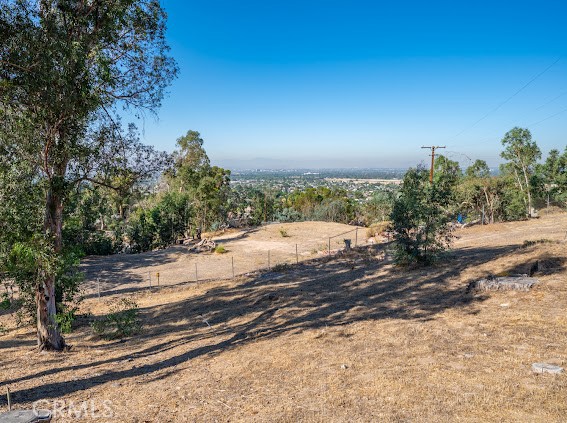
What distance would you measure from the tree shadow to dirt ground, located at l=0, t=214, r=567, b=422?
6cm

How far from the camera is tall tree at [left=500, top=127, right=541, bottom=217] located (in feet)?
125

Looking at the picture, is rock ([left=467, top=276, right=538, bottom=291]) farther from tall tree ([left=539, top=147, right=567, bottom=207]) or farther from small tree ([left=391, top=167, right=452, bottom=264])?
tall tree ([left=539, top=147, right=567, bottom=207])

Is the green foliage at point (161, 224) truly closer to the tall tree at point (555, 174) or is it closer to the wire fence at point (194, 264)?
the wire fence at point (194, 264)

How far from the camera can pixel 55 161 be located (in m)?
9.22

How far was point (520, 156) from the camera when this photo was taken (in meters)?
38.6

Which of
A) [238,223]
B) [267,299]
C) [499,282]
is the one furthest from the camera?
[238,223]

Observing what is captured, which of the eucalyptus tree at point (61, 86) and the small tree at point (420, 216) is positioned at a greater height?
the eucalyptus tree at point (61, 86)

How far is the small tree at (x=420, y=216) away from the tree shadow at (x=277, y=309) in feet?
2.66


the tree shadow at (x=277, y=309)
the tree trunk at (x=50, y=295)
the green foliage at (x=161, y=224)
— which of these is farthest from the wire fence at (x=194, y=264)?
the tree trunk at (x=50, y=295)

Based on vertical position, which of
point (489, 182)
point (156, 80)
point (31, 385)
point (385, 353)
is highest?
point (156, 80)

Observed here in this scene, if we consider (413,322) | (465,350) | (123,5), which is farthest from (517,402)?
(123,5)

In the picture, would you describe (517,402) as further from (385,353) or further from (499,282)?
(499,282)

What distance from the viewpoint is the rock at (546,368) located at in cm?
576

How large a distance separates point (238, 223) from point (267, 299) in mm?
33602
